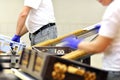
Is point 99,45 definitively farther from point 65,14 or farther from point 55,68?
point 65,14

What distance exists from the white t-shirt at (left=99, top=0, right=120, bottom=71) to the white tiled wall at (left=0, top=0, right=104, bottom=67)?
10.1 feet

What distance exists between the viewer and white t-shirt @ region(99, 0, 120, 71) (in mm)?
1468

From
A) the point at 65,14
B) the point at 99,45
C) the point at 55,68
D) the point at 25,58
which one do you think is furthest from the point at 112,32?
the point at 65,14

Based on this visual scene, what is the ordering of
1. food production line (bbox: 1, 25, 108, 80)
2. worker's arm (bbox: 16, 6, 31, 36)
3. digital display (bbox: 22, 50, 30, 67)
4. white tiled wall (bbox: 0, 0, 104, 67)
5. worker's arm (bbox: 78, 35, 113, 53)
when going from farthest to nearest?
white tiled wall (bbox: 0, 0, 104, 67), worker's arm (bbox: 16, 6, 31, 36), digital display (bbox: 22, 50, 30, 67), worker's arm (bbox: 78, 35, 113, 53), food production line (bbox: 1, 25, 108, 80)

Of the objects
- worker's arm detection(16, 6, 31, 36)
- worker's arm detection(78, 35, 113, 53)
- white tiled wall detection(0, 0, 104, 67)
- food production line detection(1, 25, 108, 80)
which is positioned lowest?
food production line detection(1, 25, 108, 80)

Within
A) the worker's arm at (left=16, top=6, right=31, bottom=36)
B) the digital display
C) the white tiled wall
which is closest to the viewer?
the digital display

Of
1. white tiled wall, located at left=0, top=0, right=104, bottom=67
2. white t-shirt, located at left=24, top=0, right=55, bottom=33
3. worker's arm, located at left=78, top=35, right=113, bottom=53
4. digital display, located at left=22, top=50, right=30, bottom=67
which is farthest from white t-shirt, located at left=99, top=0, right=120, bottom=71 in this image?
white tiled wall, located at left=0, top=0, right=104, bottom=67

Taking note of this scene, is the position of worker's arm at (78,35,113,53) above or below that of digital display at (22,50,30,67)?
above

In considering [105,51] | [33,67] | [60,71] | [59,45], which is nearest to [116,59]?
[105,51]

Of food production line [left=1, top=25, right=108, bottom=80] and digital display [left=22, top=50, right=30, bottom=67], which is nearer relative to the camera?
food production line [left=1, top=25, right=108, bottom=80]

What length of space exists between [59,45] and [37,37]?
2.04ft

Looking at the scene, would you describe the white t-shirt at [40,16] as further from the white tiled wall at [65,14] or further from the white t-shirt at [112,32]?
the white tiled wall at [65,14]

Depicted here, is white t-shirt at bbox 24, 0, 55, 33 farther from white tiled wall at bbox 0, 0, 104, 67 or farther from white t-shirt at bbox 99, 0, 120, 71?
white tiled wall at bbox 0, 0, 104, 67

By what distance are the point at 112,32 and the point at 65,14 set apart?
338 cm
